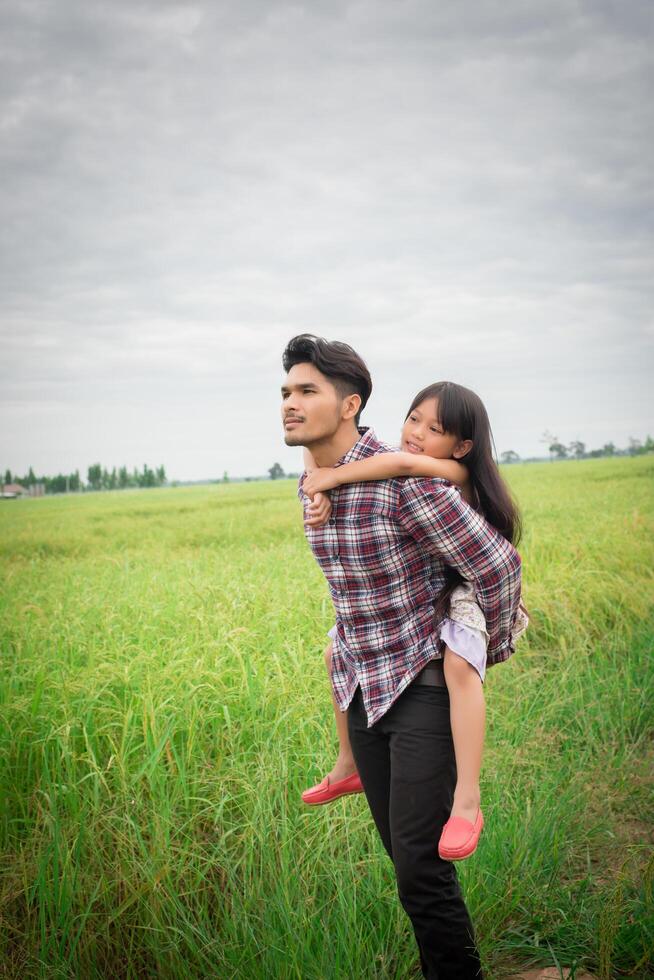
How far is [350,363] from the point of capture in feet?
6.59

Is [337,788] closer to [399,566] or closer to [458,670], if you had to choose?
[458,670]

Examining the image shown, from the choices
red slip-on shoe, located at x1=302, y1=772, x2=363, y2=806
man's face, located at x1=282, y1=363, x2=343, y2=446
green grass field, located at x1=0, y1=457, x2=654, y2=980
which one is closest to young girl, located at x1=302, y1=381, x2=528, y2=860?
red slip-on shoe, located at x1=302, y1=772, x2=363, y2=806

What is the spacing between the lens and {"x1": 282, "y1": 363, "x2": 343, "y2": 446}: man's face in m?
1.97

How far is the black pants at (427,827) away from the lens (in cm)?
183

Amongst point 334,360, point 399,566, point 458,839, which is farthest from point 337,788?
point 334,360

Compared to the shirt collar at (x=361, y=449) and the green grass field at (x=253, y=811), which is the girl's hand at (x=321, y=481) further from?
the green grass field at (x=253, y=811)

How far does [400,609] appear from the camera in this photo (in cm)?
196

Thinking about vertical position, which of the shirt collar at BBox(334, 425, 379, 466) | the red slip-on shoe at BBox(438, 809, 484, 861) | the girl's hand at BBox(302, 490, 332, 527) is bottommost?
the red slip-on shoe at BBox(438, 809, 484, 861)

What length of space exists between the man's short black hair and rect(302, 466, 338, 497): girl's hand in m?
0.24

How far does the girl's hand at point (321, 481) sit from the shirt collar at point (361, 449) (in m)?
0.06

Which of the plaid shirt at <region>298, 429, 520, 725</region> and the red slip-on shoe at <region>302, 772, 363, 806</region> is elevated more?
the plaid shirt at <region>298, 429, 520, 725</region>

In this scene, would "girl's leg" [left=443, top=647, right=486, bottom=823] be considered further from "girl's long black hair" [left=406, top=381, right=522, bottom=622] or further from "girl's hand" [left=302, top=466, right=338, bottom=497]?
A: "girl's hand" [left=302, top=466, right=338, bottom=497]

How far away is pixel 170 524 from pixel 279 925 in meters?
11.9

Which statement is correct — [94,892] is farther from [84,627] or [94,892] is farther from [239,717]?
[84,627]
